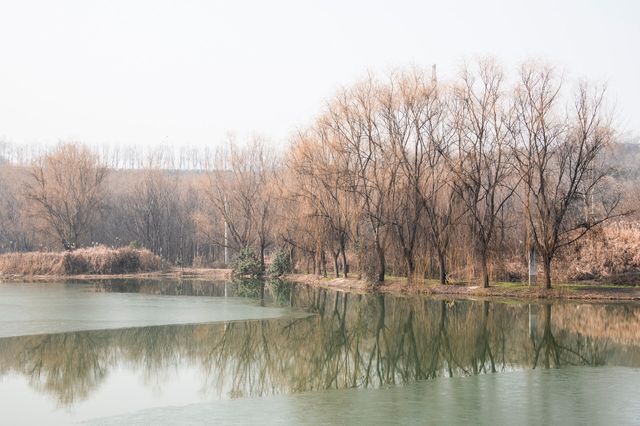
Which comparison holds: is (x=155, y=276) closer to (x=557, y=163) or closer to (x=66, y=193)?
(x=66, y=193)

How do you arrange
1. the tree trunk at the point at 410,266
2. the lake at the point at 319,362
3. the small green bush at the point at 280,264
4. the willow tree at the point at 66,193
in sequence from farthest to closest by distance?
1. the willow tree at the point at 66,193
2. the small green bush at the point at 280,264
3. the tree trunk at the point at 410,266
4. the lake at the point at 319,362

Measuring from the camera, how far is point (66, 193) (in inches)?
2314

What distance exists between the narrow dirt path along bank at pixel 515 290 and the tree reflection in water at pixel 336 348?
8.36 ft

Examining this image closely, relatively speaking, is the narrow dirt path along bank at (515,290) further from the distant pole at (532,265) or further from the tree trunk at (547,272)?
the distant pole at (532,265)

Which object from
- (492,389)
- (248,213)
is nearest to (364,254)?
(248,213)

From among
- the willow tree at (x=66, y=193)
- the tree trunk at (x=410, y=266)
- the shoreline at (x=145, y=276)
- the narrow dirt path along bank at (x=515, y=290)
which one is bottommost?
the narrow dirt path along bank at (x=515, y=290)

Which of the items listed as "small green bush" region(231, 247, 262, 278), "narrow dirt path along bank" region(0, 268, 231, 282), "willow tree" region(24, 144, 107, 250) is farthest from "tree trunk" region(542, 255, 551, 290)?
"willow tree" region(24, 144, 107, 250)

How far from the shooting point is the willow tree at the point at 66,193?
5853 centimetres

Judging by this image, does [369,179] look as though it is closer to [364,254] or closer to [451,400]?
[364,254]

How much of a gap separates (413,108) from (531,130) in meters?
5.81

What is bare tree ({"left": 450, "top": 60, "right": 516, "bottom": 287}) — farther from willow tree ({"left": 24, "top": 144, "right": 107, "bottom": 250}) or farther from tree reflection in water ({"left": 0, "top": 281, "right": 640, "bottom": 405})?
willow tree ({"left": 24, "top": 144, "right": 107, "bottom": 250})

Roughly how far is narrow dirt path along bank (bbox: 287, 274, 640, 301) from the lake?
1.78 m

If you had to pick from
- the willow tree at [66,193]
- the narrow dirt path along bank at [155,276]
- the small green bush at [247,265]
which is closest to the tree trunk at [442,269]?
the small green bush at [247,265]

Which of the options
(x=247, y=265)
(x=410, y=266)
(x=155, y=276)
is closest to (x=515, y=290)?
(x=410, y=266)
